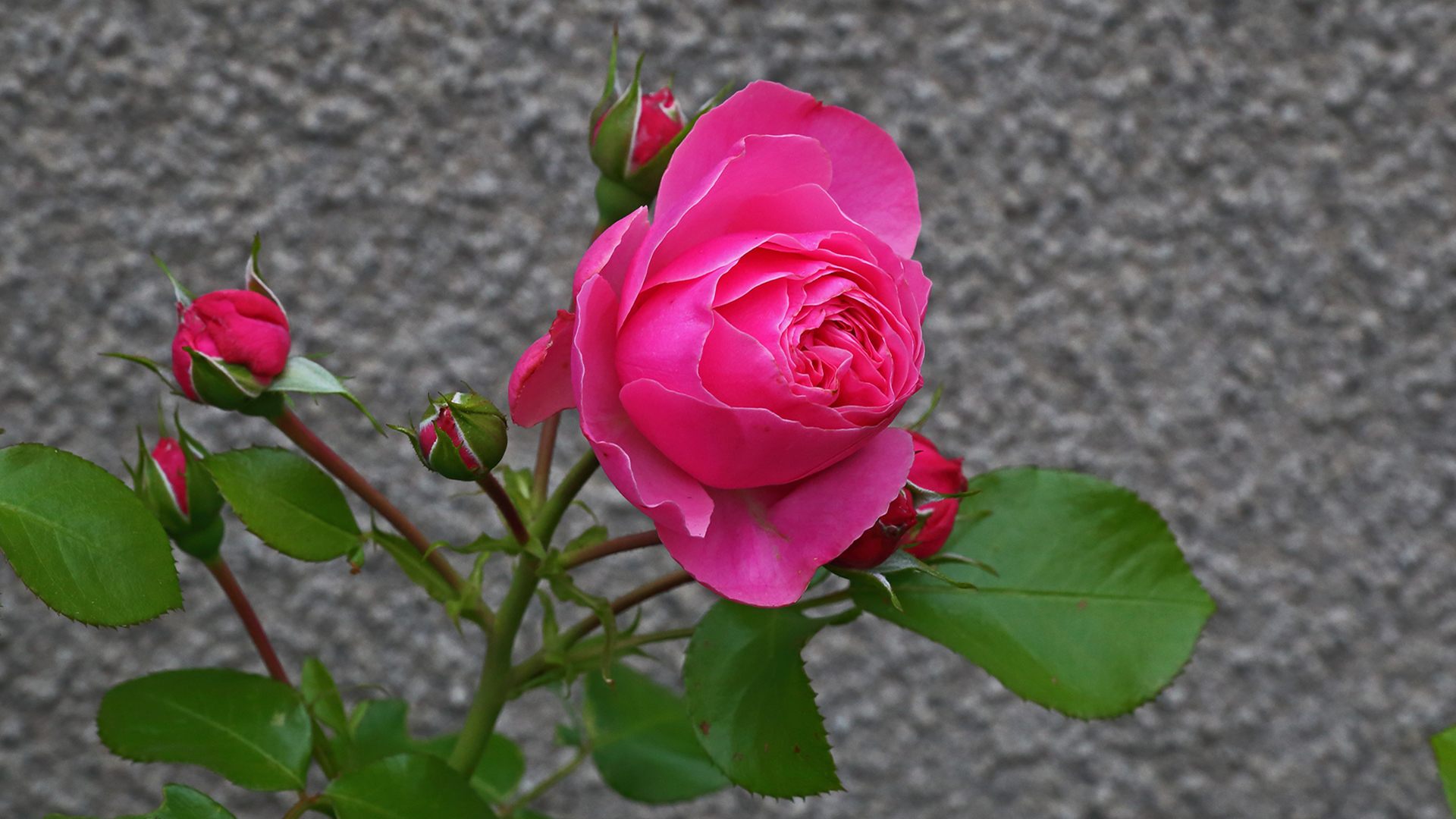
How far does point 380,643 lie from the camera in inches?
28.5

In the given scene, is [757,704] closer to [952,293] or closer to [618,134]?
[618,134]

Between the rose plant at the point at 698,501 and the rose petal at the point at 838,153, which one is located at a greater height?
the rose petal at the point at 838,153

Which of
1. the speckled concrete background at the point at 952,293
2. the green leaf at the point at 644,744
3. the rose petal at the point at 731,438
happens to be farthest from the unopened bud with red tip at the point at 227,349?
the speckled concrete background at the point at 952,293

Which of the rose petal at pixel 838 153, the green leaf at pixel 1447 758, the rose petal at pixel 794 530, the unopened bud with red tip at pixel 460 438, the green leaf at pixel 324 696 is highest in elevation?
the rose petal at pixel 838 153

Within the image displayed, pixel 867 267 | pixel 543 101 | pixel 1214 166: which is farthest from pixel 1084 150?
pixel 867 267

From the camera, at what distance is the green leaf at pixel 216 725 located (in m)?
0.28

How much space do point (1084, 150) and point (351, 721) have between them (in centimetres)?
58

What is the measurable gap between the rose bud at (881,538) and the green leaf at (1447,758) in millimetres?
143

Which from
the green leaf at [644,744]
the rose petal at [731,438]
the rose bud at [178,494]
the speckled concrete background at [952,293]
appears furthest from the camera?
the speckled concrete background at [952,293]

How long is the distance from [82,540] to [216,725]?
0.27ft

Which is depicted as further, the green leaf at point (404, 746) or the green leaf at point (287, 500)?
the green leaf at point (404, 746)

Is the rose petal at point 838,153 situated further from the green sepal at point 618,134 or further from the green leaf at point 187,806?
the green leaf at point 187,806

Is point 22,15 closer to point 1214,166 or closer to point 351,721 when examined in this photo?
point 351,721

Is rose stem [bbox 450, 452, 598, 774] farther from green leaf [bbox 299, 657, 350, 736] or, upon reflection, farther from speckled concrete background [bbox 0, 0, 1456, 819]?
speckled concrete background [bbox 0, 0, 1456, 819]
